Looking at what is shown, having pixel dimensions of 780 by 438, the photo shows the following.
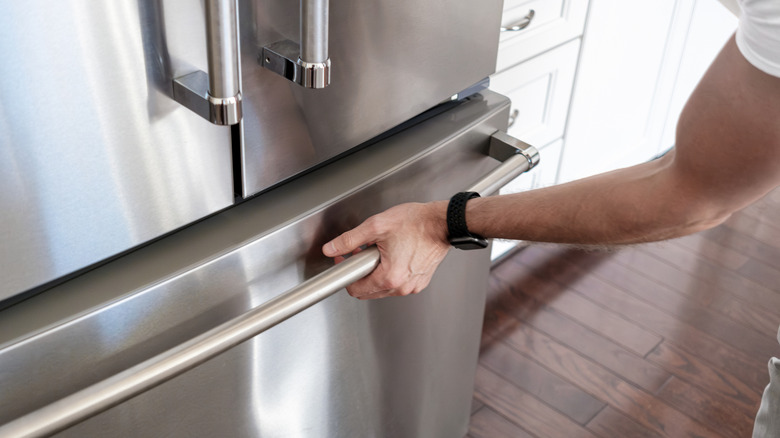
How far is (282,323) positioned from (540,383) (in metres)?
0.88

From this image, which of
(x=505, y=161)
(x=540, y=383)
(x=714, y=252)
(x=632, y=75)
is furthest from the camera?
(x=714, y=252)

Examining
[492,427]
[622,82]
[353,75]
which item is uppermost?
[353,75]

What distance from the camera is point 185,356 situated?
574mm

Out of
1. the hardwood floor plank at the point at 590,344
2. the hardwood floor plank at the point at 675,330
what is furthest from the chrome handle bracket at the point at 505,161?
the hardwood floor plank at the point at 675,330

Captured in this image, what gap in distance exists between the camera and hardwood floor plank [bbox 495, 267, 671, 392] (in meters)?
1.52

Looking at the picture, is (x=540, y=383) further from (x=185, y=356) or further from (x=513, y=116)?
(x=185, y=356)

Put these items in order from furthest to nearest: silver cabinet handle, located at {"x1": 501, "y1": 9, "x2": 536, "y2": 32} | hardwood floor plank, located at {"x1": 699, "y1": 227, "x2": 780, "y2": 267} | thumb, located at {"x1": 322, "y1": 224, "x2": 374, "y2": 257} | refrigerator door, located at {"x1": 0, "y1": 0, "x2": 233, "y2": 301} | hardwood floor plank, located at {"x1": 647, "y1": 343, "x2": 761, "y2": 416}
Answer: hardwood floor plank, located at {"x1": 699, "y1": 227, "x2": 780, "y2": 267}
hardwood floor plank, located at {"x1": 647, "y1": 343, "x2": 761, "y2": 416}
silver cabinet handle, located at {"x1": 501, "y1": 9, "x2": 536, "y2": 32}
thumb, located at {"x1": 322, "y1": 224, "x2": 374, "y2": 257}
refrigerator door, located at {"x1": 0, "y1": 0, "x2": 233, "y2": 301}

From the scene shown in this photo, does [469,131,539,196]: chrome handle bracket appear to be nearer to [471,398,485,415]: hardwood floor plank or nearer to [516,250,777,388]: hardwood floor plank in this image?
[471,398,485,415]: hardwood floor plank

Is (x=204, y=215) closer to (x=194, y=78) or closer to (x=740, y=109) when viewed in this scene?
(x=194, y=78)

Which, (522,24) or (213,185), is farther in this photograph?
(522,24)

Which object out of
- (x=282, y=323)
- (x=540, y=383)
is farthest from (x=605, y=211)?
(x=540, y=383)

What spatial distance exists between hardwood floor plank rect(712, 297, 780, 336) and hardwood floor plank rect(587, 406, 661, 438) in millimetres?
410

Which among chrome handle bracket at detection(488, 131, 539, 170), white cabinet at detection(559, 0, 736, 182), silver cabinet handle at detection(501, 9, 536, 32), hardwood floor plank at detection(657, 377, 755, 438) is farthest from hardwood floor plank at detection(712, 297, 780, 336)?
chrome handle bracket at detection(488, 131, 539, 170)

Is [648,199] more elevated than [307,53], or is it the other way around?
[307,53]
